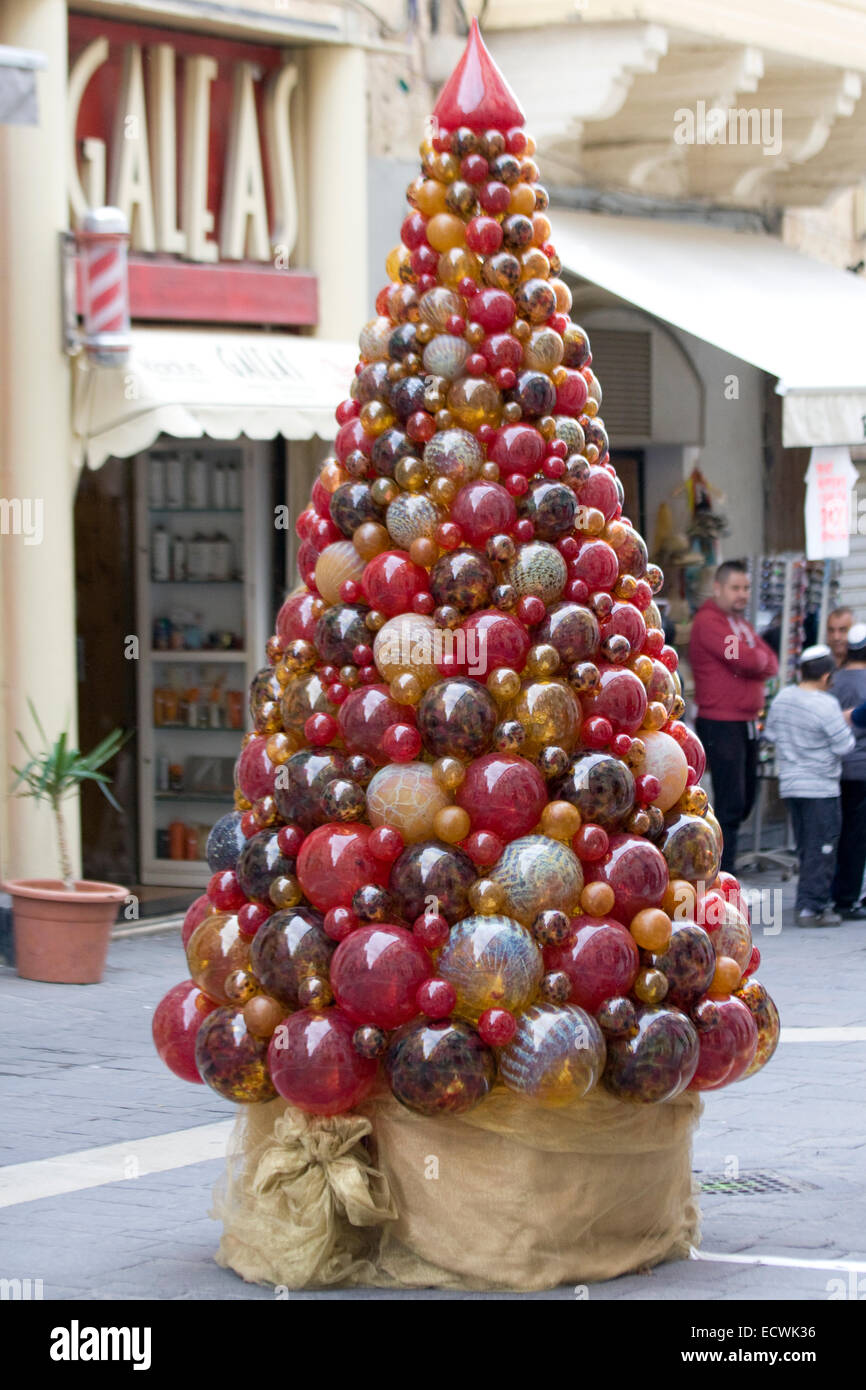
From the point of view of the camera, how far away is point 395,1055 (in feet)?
15.2

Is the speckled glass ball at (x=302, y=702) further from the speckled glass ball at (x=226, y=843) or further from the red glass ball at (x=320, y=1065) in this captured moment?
the red glass ball at (x=320, y=1065)

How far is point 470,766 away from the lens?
4.75 meters

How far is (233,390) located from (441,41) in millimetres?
2909

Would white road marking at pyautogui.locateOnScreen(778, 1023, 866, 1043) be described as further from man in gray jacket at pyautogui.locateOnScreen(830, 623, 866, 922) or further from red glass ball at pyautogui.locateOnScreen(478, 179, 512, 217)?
red glass ball at pyautogui.locateOnScreen(478, 179, 512, 217)

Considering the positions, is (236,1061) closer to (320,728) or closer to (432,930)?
(432,930)

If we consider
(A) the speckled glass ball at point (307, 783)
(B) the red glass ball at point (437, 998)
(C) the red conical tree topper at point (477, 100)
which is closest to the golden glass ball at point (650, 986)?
(B) the red glass ball at point (437, 998)

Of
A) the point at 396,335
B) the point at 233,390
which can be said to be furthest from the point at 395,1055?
the point at 233,390

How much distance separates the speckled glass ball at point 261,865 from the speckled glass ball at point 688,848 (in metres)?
0.93

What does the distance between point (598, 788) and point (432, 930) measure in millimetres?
516

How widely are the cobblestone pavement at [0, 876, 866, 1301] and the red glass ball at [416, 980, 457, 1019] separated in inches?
27.2

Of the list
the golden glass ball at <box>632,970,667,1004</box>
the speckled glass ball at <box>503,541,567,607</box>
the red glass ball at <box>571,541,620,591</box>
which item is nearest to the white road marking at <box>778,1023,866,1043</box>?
the golden glass ball at <box>632,970,667,1004</box>

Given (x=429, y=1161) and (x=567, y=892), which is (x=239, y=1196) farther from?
(x=567, y=892)

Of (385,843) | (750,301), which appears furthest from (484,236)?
(750,301)

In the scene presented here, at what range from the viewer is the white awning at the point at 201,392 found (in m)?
9.55
